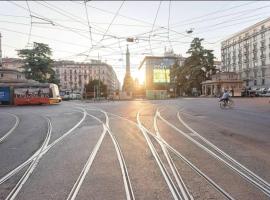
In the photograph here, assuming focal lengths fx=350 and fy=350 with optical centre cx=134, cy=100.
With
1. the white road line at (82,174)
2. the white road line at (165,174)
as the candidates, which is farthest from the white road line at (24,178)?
the white road line at (165,174)

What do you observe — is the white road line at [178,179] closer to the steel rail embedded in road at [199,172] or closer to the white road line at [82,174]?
the steel rail embedded in road at [199,172]

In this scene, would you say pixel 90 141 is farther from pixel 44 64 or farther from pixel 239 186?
pixel 44 64

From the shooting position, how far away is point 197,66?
272ft

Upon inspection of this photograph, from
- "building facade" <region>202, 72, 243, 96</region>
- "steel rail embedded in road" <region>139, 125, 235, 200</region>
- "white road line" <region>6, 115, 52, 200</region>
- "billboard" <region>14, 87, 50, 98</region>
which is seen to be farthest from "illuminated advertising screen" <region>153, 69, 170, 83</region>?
"white road line" <region>6, 115, 52, 200</region>

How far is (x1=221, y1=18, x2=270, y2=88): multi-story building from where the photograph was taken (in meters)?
87.9

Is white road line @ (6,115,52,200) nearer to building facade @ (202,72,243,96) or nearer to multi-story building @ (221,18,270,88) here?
building facade @ (202,72,243,96)

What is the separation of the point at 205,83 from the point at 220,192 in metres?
72.5

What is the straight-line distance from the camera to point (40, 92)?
45094 millimetres

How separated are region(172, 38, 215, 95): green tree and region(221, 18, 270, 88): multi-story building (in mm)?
14755

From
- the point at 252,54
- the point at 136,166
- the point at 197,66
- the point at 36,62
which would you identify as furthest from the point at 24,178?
the point at 252,54

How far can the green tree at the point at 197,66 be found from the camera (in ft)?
273

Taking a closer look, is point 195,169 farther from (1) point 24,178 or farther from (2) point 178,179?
(1) point 24,178

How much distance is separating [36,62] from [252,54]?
58.0 m

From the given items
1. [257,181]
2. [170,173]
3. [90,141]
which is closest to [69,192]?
[170,173]
